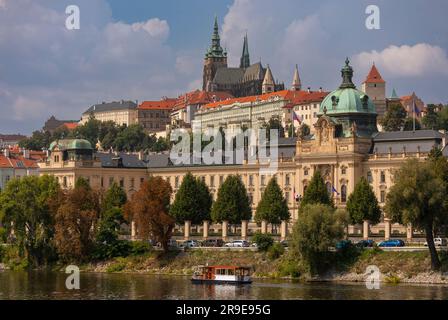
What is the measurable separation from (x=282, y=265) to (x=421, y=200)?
54.0ft

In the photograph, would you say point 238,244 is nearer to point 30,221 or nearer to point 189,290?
point 189,290

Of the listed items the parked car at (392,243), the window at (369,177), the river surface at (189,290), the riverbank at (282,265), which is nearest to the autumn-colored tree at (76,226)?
the riverbank at (282,265)

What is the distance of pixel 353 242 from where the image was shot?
398 ft

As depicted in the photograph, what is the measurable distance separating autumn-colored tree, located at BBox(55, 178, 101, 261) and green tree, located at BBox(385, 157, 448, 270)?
3680cm

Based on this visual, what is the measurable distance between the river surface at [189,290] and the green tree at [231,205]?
24.6 metres

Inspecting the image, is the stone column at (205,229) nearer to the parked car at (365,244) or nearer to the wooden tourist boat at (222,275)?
the wooden tourist boat at (222,275)

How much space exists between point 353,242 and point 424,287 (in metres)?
17.6

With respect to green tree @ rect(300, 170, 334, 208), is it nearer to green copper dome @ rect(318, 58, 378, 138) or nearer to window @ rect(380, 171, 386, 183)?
window @ rect(380, 171, 386, 183)

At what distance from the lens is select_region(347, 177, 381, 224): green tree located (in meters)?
131

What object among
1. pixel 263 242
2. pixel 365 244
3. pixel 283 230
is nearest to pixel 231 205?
pixel 283 230

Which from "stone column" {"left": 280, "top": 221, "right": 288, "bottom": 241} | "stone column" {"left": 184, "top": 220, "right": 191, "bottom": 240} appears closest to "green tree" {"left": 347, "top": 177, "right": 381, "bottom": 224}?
"stone column" {"left": 280, "top": 221, "right": 288, "bottom": 241}

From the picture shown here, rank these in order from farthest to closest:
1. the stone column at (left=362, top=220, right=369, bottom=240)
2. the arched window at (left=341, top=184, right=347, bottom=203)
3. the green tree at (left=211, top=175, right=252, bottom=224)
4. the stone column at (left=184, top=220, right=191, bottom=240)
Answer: the arched window at (left=341, top=184, right=347, bottom=203), the green tree at (left=211, top=175, right=252, bottom=224), the stone column at (left=184, top=220, right=191, bottom=240), the stone column at (left=362, top=220, right=369, bottom=240)
